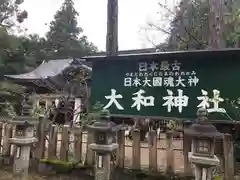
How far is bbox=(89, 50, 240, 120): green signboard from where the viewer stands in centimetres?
445

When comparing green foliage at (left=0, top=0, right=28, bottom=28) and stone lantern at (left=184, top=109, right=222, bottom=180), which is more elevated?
green foliage at (left=0, top=0, right=28, bottom=28)

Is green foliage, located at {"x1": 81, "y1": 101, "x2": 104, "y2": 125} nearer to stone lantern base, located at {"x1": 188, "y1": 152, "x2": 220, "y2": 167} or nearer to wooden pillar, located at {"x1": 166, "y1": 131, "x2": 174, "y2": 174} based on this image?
wooden pillar, located at {"x1": 166, "y1": 131, "x2": 174, "y2": 174}

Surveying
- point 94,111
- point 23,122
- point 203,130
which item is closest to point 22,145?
point 23,122

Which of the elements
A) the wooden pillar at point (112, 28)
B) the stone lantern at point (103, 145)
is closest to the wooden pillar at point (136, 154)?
the stone lantern at point (103, 145)

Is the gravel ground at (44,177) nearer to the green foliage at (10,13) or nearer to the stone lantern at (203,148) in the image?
the stone lantern at (203,148)

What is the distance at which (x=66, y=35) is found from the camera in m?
35.3

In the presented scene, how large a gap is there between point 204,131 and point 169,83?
1.72m

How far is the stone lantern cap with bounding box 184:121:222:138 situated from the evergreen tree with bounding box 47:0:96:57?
98.5 feet

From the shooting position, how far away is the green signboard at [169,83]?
445 cm

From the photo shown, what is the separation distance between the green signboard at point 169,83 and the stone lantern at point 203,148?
Result: 3.96 feet

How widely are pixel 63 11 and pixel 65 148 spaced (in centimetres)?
3519

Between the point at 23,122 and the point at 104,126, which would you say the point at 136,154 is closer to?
the point at 104,126

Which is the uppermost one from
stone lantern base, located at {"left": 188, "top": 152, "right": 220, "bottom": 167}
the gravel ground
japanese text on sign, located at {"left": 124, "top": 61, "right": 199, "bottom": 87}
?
japanese text on sign, located at {"left": 124, "top": 61, "right": 199, "bottom": 87}

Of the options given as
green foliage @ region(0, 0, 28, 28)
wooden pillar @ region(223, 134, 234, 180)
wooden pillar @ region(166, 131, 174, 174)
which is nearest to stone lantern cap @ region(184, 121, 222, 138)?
wooden pillar @ region(223, 134, 234, 180)
